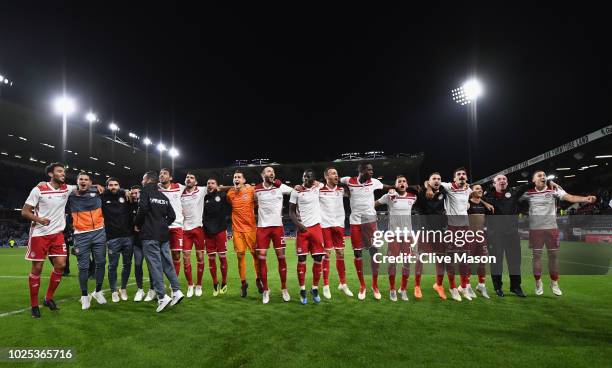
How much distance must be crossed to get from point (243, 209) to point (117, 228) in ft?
7.55

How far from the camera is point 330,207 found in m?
6.95

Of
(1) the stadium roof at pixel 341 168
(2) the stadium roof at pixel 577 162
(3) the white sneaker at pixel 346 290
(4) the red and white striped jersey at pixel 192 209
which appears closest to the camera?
(3) the white sneaker at pixel 346 290

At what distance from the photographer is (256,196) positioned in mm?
6930

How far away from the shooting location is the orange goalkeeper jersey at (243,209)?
23.2 feet

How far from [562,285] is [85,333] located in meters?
8.77

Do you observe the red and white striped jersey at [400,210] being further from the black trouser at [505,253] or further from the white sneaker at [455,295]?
the black trouser at [505,253]

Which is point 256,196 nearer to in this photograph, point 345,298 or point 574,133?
point 345,298

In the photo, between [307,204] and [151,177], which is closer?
[151,177]

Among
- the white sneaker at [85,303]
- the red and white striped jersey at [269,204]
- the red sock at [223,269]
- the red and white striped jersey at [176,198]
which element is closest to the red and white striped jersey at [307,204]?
the red and white striped jersey at [269,204]

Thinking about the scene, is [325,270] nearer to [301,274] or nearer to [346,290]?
[346,290]

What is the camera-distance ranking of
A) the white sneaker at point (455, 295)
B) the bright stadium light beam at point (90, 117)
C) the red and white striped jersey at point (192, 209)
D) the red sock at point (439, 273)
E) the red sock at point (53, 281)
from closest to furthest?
the red sock at point (53, 281)
the white sneaker at point (455, 295)
the red sock at point (439, 273)
the red and white striped jersey at point (192, 209)
the bright stadium light beam at point (90, 117)

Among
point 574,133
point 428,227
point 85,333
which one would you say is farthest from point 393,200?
point 574,133

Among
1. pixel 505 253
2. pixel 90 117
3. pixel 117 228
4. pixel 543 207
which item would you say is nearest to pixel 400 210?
pixel 505 253

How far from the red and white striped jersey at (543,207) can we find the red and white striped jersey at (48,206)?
848 centimetres
